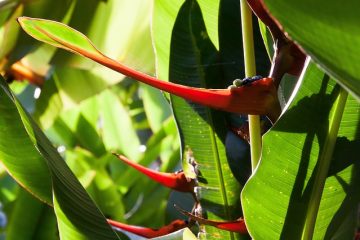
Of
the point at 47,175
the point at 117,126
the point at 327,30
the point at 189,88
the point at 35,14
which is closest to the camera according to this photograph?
the point at 327,30

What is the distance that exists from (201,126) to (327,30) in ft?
1.16

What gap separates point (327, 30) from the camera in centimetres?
34

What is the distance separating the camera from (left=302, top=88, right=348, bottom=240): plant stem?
506 millimetres

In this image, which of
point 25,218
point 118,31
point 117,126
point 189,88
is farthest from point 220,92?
point 117,126

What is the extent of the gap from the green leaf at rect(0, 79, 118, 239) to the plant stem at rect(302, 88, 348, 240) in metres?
0.18

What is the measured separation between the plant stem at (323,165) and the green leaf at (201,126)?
0.47 feet

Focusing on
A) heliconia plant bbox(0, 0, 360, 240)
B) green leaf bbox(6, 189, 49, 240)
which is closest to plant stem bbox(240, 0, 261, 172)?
heliconia plant bbox(0, 0, 360, 240)

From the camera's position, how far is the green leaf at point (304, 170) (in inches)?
19.6

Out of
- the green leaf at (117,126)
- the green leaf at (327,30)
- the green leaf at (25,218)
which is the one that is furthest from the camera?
the green leaf at (117,126)

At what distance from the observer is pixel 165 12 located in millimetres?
695

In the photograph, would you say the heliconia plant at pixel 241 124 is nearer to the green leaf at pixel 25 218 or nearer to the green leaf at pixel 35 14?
the green leaf at pixel 25 218

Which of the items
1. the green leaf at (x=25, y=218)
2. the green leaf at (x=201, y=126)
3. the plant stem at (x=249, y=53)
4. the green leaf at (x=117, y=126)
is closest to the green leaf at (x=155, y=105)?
the green leaf at (x=117, y=126)

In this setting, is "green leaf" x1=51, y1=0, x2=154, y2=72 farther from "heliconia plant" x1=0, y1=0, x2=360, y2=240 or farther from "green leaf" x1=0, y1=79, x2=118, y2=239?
"green leaf" x1=0, y1=79, x2=118, y2=239

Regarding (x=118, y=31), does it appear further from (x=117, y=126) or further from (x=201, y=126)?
(x=201, y=126)
